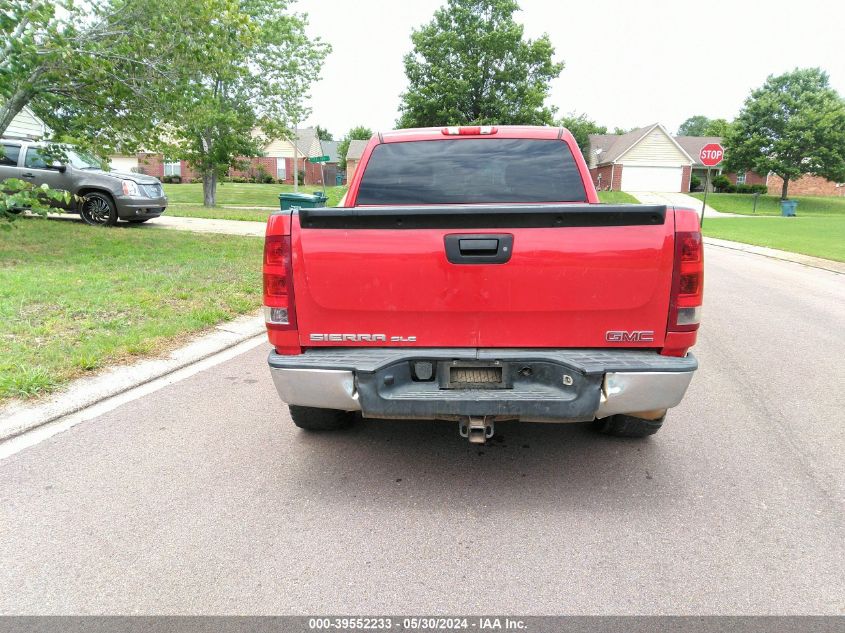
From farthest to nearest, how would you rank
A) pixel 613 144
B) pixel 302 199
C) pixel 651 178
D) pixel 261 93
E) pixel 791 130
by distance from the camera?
1. pixel 613 144
2. pixel 651 178
3. pixel 791 130
4. pixel 261 93
5. pixel 302 199

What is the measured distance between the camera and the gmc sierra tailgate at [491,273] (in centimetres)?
287

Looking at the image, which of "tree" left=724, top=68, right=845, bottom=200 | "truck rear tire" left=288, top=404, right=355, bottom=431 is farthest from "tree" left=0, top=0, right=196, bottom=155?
"tree" left=724, top=68, right=845, bottom=200

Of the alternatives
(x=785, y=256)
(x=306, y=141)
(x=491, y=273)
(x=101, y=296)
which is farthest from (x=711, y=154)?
(x=306, y=141)

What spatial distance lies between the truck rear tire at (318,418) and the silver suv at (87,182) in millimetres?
12221

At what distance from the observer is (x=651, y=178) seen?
50875 millimetres

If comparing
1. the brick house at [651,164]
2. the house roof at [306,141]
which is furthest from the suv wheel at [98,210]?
the house roof at [306,141]

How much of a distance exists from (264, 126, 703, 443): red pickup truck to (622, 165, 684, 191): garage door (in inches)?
2030

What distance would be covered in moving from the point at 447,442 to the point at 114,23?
9.24m

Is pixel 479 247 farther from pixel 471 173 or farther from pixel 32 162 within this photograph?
pixel 32 162

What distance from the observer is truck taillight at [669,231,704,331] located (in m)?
2.88

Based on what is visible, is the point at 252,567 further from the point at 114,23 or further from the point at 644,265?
the point at 114,23

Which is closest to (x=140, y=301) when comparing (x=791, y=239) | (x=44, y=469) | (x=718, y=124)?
(x=44, y=469)

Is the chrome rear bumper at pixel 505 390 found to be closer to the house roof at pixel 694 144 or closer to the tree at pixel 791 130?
the tree at pixel 791 130

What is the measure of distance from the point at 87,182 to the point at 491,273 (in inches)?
545
